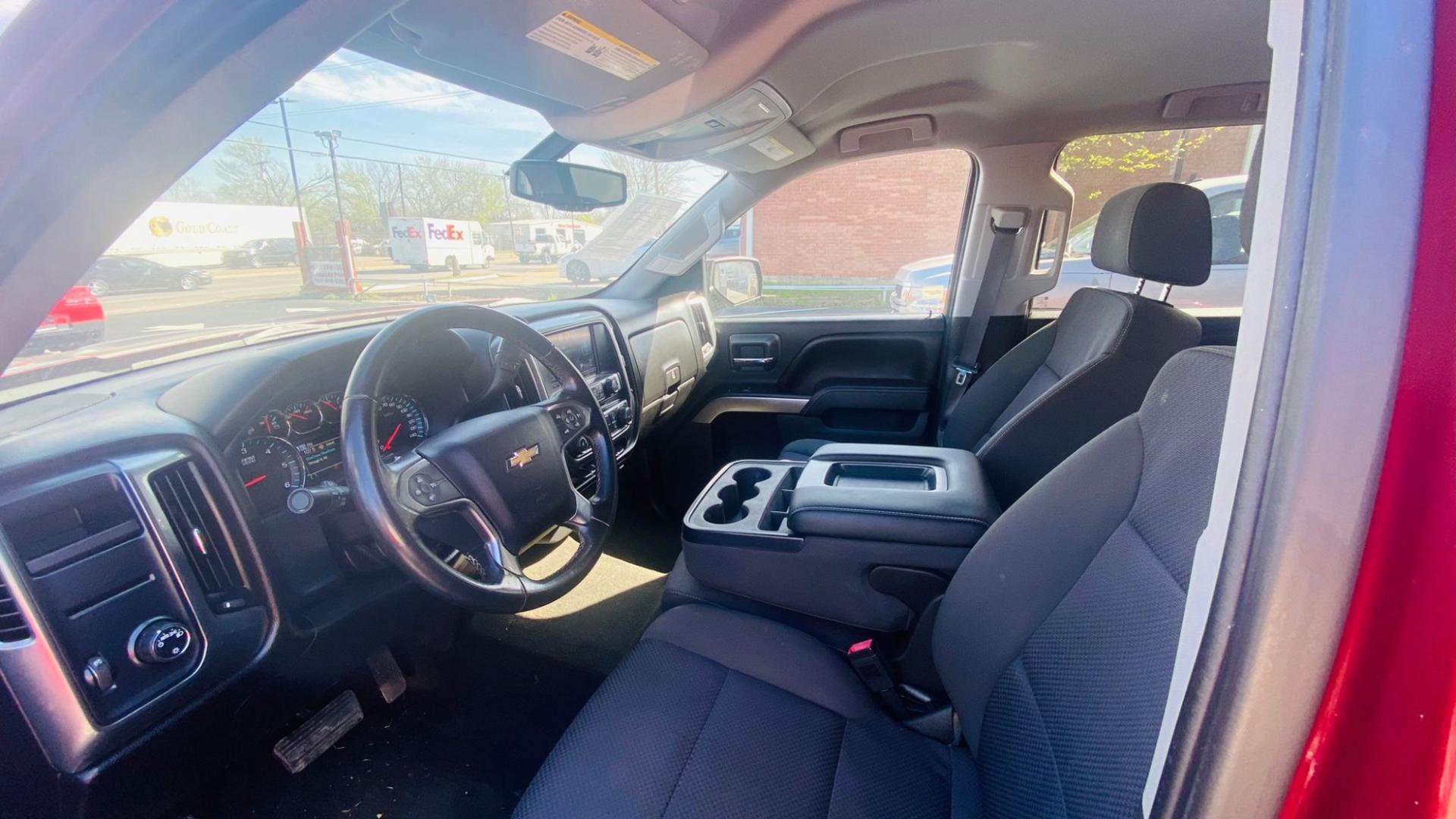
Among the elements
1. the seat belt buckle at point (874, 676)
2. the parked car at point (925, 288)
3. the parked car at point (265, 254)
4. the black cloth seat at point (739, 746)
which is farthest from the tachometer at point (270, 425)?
the parked car at point (925, 288)

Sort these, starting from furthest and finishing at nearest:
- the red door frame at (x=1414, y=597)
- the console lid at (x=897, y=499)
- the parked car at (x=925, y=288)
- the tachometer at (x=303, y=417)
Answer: the parked car at (x=925, y=288)
the console lid at (x=897, y=499)
the tachometer at (x=303, y=417)
the red door frame at (x=1414, y=597)

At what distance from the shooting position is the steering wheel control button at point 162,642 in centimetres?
102

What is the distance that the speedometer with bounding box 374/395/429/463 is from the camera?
1.40 metres

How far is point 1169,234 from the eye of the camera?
167 cm

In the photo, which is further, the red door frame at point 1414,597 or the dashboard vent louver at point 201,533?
the dashboard vent louver at point 201,533

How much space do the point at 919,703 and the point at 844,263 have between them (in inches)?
109

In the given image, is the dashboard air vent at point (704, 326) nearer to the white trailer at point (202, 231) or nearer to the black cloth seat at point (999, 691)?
the white trailer at point (202, 231)

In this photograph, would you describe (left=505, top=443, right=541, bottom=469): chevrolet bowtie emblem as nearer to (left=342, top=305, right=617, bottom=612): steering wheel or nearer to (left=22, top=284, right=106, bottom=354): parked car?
(left=342, top=305, right=617, bottom=612): steering wheel

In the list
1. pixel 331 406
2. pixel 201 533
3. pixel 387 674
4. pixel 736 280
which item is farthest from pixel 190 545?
pixel 736 280

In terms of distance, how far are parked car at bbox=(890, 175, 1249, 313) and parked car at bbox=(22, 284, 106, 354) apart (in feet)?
7.89

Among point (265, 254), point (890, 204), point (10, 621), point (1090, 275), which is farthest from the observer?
point (890, 204)

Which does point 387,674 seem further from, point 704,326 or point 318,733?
point 704,326

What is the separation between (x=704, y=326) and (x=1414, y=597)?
2.54 metres

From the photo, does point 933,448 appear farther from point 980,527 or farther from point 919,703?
point 919,703
